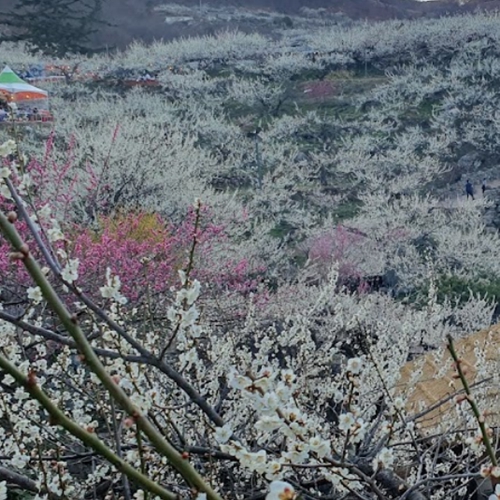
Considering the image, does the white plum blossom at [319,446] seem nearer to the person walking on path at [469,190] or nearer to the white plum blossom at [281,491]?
the white plum blossom at [281,491]

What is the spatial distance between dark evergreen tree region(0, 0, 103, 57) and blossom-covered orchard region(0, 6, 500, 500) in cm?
190

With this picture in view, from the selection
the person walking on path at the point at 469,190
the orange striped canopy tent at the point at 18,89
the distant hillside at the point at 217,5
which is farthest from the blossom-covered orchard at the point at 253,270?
the distant hillside at the point at 217,5

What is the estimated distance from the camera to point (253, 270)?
326 inches

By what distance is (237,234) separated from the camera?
932 cm

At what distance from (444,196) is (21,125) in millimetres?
9208

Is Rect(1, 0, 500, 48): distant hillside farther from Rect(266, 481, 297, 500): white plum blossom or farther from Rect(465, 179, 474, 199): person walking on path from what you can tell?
Rect(266, 481, 297, 500): white plum blossom

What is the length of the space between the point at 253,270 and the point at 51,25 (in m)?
21.6

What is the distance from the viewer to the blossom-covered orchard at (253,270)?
4.52 ft

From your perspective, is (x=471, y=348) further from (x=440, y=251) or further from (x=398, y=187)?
(x=398, y=187)

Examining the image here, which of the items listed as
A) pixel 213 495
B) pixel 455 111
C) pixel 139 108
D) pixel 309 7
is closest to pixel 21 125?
pixel 139 108

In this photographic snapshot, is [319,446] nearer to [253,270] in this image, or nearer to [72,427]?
[72,427]

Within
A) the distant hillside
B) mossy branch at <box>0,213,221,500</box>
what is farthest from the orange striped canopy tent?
mossy branch at <box>0,213,221,500</box>

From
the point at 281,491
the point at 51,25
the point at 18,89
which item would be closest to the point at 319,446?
the point at 281,491

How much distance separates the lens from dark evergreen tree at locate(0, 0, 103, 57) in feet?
80.9
